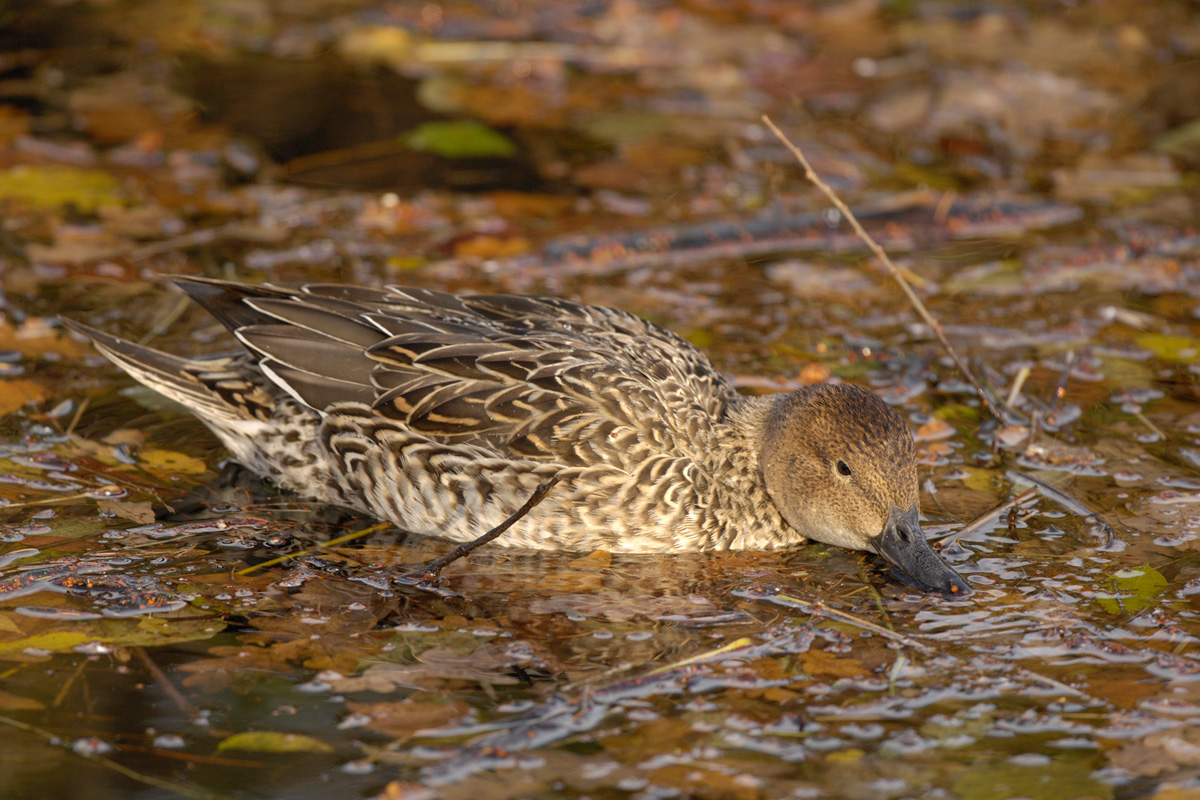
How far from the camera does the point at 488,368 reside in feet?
18.1

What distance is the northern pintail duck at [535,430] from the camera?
5375 millimetres

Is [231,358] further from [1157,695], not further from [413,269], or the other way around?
[1157,695]

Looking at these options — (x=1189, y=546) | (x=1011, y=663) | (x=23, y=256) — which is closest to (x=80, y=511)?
(x=23, y=256)

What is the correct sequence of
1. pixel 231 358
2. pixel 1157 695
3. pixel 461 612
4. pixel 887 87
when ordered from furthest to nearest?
pixel 887 87 → pixel 231 358 → pixel 461 612 → pixel 1157 695

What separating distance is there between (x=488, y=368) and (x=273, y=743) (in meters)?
1.91

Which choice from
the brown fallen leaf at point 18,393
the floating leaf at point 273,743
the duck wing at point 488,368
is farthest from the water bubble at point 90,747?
the brown fallen leaf at point 18,393

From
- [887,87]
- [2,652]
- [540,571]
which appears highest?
[887,87]

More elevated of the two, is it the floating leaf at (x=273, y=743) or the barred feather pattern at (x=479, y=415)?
the barred feather pattern at (x=479, y=415)

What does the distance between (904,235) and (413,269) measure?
3.24m

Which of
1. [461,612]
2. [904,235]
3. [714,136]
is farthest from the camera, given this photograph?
[714,136]

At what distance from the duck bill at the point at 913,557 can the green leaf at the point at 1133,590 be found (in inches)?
21.3

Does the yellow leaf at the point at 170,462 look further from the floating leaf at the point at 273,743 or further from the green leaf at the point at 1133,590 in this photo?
the green leaf at the point at 1133,590

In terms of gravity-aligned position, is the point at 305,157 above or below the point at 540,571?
above

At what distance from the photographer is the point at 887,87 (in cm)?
1067
